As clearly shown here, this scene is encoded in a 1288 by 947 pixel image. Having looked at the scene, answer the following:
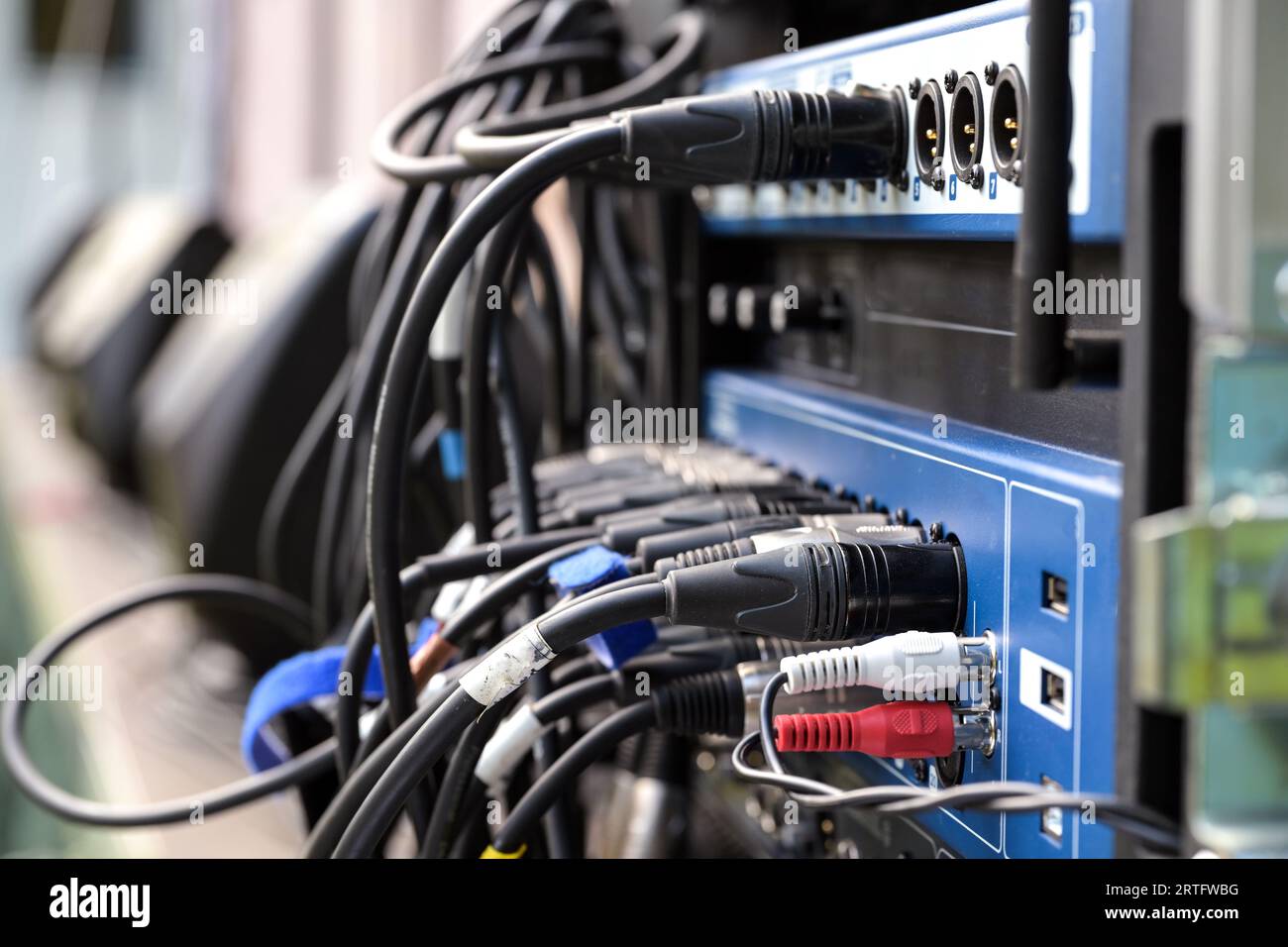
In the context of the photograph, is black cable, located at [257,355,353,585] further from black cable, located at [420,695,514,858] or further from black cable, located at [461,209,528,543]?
black cable, located at [420,695,514,858]

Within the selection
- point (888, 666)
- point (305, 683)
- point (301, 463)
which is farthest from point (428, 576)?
point (301, 463)

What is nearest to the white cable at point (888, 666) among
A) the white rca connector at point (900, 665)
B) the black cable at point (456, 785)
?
the white rca connector at point (900, 665)

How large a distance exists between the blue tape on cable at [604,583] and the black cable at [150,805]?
14 centimetres

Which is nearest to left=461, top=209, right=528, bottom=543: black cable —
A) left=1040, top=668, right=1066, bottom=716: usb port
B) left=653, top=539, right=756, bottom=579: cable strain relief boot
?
left=653, top=539, right=756, bottom=579: cable strain relief boot

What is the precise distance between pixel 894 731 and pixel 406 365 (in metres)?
0.19

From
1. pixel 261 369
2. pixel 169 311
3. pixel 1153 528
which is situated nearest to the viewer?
pixel 1153 528

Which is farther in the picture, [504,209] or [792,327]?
[792,327]

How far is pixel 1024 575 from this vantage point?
1.12ft

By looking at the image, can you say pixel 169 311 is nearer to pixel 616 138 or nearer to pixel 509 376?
pixel 509 376

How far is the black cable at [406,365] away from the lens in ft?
1.25

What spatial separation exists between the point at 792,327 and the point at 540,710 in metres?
0.23

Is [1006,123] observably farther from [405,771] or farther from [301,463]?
[301,463]

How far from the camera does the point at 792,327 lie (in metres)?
0.57
